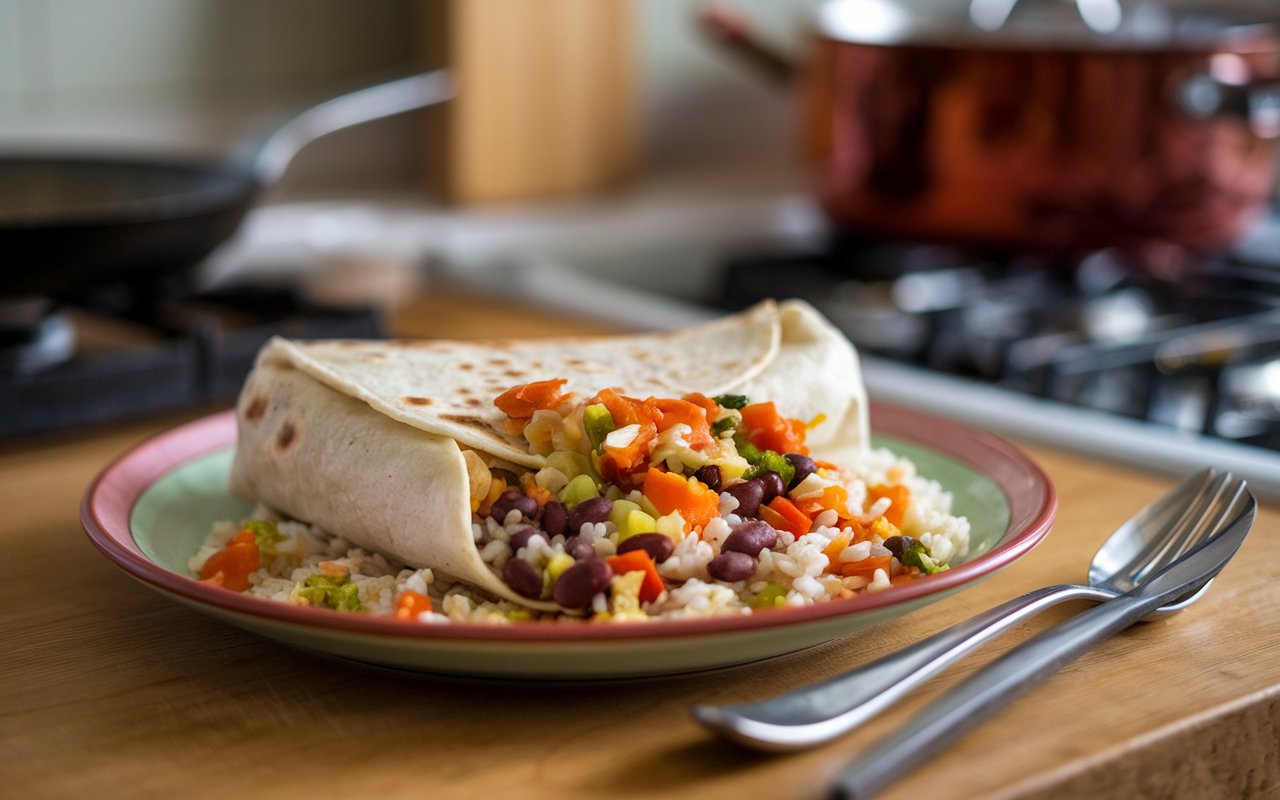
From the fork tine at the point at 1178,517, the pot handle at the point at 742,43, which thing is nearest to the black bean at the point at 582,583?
the fork tine at the point at 1178,517

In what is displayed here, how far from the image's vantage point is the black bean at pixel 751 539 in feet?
3.30

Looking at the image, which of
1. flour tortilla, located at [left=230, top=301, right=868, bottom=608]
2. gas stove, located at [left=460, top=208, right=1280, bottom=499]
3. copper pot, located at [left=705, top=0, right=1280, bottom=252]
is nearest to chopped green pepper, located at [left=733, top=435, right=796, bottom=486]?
flour tortilla, located at [left=230, top=301, right=868, bottom=608]

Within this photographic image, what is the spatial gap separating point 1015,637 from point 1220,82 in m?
1.16

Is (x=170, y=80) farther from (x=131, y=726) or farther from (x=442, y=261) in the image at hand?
(x=131, y=726)

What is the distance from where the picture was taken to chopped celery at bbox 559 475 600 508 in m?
1.04

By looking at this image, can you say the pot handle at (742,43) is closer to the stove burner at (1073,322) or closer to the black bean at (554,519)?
the stove burner at (1073,322)

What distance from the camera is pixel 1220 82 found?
1.93 meters

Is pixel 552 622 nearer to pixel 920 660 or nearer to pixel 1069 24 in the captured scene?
pixel 920 660

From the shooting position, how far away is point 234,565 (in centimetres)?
108

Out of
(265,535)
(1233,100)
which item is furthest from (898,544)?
(1233,100)

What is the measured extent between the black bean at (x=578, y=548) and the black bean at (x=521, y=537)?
0.08ft

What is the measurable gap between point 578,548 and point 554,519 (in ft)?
0.13

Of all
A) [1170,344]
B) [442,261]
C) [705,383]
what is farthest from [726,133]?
[705,383]

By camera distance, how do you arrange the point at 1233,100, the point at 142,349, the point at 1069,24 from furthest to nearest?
the point at 1069,24, the point at 1233,100, the point at 142,349
